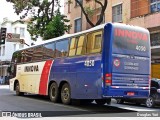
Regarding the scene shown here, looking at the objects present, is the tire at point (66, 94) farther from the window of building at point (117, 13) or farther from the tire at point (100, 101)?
the window of building at point (117, 13)

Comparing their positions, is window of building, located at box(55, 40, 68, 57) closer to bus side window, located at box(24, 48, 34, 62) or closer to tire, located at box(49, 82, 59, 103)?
tire, located at box(49, 82, 59, 103)

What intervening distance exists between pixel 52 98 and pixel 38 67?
2503mm

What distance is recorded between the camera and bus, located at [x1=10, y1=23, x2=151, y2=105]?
1330cm

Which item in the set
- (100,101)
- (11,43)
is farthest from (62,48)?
(11,43)

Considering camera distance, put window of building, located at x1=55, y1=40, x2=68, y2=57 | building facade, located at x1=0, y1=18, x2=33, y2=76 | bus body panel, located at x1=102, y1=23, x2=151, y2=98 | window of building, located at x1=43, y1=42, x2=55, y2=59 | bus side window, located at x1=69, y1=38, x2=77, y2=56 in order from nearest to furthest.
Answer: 1. bus body panel, located at x1=102, y1=23, x2=151, y2=98
2. bus side window, located at x1=69, y1=38, x2=77, y2=56
3. window of building, located at x1=55, y1=40, x2=68, y2=57
4. window of building, located at x1=43, y1=42, x2=55, y2=59
5. building facade, located at x1=0, y1=18, x2=33, y2=76

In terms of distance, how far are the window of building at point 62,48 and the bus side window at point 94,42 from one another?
Result: 6.74ft

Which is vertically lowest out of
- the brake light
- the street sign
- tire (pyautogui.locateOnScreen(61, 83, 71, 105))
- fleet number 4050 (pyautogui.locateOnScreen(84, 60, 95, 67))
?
tire (pyautogui.locateOnScreen(61, 83, 71, 105))

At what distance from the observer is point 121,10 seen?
2933cm

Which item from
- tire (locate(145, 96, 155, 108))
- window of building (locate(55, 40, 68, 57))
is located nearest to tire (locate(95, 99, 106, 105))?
tire (locate(145, 96, 155, 108))

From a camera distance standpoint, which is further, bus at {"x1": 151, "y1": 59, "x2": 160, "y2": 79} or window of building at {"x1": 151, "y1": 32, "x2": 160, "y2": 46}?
bus at {"x1": 151, "y1": 59, "x2": 160, "y2": 79}

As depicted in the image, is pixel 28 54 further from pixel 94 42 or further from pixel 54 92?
pixel 94 42

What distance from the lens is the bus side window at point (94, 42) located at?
13.7 meters

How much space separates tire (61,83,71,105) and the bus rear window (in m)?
3.50

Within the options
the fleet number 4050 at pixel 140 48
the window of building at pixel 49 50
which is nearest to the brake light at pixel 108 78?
the fleet number 4050 at pixel 140 48
